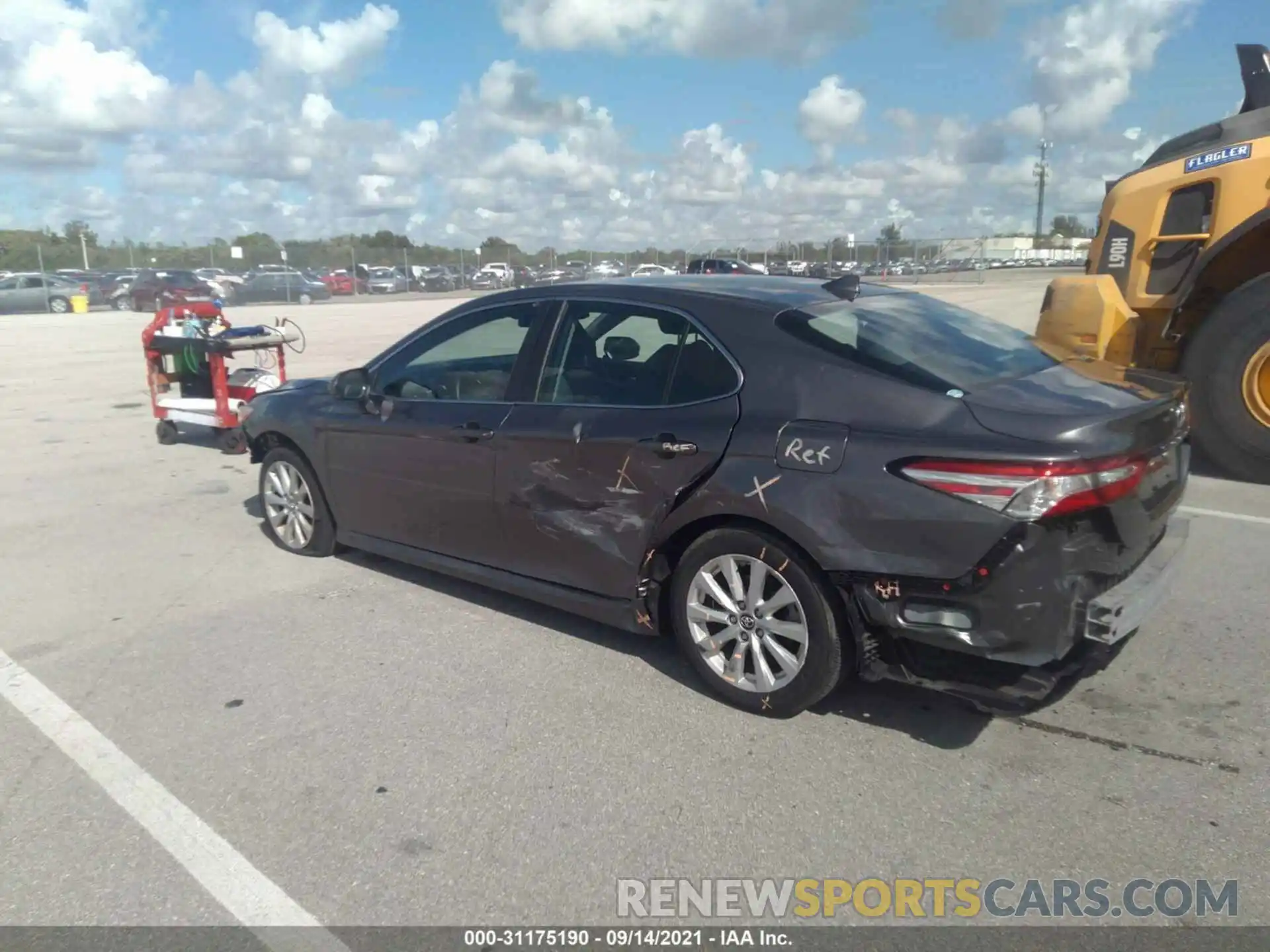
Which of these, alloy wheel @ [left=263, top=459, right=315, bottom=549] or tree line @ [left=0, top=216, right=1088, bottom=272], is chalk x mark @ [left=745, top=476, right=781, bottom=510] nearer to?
alloy wheel @ [left=263, top=459, right=315, bottom=549]

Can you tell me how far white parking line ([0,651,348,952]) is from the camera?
2629 mm

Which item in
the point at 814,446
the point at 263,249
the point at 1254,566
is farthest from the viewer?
the point at 263,249

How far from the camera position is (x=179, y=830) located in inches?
121

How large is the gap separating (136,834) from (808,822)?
7.04 ft

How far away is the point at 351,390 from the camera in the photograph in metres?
5.14

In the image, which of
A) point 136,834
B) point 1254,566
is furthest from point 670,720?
point 1254,566

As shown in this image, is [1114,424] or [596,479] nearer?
[1114,424]

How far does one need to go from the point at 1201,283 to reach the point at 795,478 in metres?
A: 5.33

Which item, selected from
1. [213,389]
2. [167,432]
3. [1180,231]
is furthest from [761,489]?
[167,432]

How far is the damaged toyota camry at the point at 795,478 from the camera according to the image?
3.10 metres

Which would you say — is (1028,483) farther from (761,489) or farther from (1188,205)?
(1188,205)

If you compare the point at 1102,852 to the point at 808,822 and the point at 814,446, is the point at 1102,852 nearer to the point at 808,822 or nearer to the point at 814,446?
the point at 808,822

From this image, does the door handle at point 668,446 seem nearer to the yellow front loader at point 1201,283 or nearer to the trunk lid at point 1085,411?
the trunk lid at point 1085,411

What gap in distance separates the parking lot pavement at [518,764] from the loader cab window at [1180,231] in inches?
110
